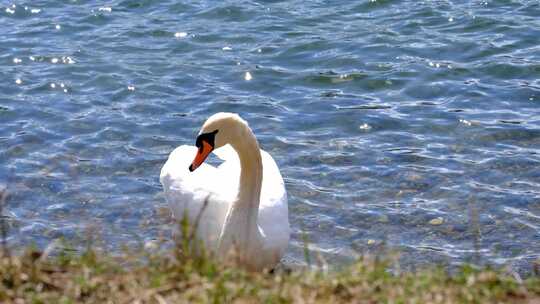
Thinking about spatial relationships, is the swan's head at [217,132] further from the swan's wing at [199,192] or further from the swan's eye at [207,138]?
the swan's wing at [199,192]

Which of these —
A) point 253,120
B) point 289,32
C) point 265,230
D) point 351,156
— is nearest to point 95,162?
point 253,120

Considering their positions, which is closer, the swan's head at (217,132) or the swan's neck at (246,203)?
the swan's neck at (246,203)

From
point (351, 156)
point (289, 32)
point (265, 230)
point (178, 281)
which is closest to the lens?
point (178, 281)

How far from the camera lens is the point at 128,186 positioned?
369 inches

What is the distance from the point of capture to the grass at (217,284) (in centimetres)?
439

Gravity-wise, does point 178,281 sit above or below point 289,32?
above

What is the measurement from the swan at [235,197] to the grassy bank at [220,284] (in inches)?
82.6

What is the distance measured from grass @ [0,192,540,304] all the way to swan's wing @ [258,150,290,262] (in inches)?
104

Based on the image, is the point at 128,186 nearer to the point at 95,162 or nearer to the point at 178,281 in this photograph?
the point at 95,162

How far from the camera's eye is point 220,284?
14.3 ft

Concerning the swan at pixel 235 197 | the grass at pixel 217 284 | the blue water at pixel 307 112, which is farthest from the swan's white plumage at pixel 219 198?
the grass at pixel 217 284

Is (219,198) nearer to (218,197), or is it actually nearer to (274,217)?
(218,197)

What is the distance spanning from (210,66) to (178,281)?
300 inches

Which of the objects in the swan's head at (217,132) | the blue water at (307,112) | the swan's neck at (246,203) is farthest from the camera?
the blue water at (307,112)
